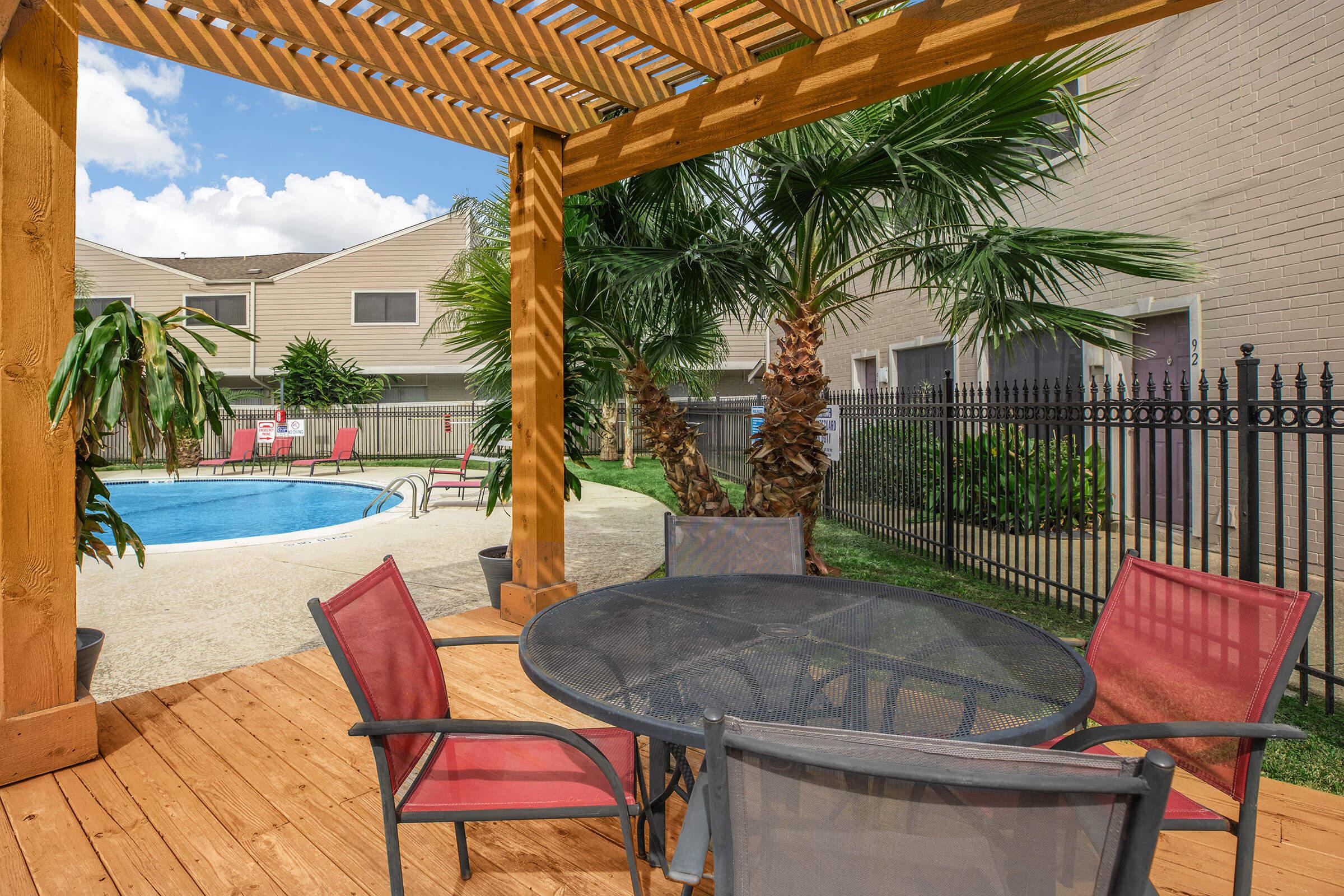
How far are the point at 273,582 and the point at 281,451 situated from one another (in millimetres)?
13416

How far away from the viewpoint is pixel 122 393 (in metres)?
2.65

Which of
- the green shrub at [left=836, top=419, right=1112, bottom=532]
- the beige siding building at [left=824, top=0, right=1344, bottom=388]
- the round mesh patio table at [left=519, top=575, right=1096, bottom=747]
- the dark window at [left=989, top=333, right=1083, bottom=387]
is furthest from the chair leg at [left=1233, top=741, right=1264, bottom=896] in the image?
the dark window at [left=989, top=333, right=1083, bottom=387]

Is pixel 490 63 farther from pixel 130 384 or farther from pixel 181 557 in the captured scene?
pixel 181 557

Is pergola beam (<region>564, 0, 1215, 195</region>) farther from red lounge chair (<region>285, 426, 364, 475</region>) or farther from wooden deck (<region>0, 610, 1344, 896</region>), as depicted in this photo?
red lounge chair (<region>285, 426, 364, 475</region>)

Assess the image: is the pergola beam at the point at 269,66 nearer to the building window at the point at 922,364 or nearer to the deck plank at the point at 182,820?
the deck plank at the point at 182,820

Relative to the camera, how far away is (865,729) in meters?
1.42

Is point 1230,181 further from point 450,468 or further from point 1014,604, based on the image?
point 450,468

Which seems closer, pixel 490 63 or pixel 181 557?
pixel 490 63

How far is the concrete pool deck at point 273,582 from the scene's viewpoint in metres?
4.26

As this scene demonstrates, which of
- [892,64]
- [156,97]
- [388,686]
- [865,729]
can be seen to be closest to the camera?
[865,729]

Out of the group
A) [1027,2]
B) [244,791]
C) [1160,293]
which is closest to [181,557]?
[244,791]

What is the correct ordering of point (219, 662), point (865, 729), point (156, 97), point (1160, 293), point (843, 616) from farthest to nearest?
point (156, 97) → point (1160, 293) → point (219, 662) → point (843, 616) → point (865, 729)

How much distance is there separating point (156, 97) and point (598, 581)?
112 m

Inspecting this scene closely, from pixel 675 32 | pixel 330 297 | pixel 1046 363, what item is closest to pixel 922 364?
pixel 1046 363
